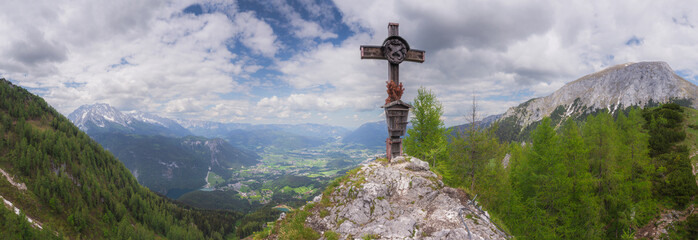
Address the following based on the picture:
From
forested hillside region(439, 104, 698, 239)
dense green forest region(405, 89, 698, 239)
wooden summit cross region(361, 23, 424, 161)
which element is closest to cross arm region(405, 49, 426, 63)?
wooden summit cross region(361, 23, 424, 161)

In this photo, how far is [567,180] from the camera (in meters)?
20.9

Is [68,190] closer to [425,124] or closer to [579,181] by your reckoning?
[425,124]

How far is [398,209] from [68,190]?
6339 inches

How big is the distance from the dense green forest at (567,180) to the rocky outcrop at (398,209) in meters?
6.72

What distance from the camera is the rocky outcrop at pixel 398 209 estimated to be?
863 cm

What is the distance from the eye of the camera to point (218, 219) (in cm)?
14812

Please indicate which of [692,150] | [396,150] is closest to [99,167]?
[396,150]

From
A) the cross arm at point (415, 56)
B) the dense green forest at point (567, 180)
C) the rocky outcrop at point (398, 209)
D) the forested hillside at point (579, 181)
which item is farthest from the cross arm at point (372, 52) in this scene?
the forested hillside at point (579, 181)

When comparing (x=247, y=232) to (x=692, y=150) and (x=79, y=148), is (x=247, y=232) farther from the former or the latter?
(x=692, y=150)

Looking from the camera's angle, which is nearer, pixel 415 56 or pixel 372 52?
pixel 372 52

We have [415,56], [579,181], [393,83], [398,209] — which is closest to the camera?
[398,209]

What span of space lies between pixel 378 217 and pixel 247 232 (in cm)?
13454

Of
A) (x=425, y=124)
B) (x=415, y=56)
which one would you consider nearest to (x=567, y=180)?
(x=425, y=124)

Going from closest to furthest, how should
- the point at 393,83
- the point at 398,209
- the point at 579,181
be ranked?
1. the point at 398,209
2. the point at 393,83
3. the point at 579,181
